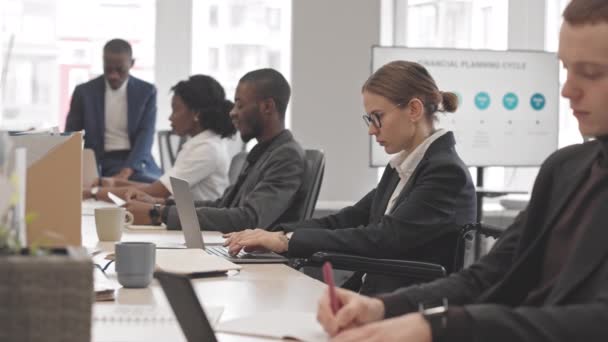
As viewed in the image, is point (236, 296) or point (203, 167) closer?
point (236, 296)

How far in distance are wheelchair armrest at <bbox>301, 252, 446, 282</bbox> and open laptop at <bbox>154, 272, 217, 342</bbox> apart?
3.56 feet

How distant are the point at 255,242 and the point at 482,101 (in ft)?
10.4

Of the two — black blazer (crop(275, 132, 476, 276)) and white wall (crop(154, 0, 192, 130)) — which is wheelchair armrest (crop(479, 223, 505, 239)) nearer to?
black blazer (crop(275, 132, 476, 276))

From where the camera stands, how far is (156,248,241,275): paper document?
2.05 m

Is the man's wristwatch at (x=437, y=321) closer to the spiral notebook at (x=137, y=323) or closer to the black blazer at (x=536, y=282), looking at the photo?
the black blazer at (x=536, y=282)

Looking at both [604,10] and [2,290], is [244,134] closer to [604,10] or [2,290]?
[604,10]

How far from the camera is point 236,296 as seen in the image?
6.04ft

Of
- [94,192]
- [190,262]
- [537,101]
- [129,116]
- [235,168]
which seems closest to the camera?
[190,262]

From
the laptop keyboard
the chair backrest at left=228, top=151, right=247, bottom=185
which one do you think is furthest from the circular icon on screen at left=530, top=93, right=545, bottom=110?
the laptop keyboard

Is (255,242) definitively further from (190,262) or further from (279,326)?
(279,326)

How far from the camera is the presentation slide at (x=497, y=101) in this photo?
17.3ft

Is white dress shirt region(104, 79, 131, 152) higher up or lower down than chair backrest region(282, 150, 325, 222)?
higher up

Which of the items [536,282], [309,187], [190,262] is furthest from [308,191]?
[536,282]

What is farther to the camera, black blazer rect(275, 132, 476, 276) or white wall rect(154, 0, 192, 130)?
white wall rect(154, 0, 192, 130)
